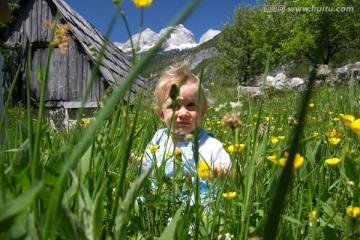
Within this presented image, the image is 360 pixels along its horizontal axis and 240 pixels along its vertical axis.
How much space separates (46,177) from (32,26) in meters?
13.9

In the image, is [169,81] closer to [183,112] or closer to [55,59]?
[183,112]

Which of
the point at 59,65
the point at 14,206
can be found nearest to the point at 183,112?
the point at 14,206

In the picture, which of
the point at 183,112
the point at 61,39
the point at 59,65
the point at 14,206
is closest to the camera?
the point at 14,206

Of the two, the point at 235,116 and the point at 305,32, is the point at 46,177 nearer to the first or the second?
the point at 235,116

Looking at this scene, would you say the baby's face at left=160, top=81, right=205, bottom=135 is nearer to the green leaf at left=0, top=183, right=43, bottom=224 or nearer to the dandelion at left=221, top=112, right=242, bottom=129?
the dandelion at left=221, top=112, right=242, bottom=129

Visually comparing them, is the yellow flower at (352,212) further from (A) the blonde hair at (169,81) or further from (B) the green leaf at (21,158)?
(A) the blonde hair at (169,81)

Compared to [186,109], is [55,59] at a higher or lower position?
higher

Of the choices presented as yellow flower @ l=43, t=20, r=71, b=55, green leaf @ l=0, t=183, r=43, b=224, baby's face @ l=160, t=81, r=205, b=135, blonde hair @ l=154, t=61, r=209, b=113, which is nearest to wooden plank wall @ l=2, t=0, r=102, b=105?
blonde hair @ l=154, t=61, r=209, b=113

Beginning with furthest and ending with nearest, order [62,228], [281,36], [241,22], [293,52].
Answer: [241,22] < [281,36] < [293,52] < [62,228]

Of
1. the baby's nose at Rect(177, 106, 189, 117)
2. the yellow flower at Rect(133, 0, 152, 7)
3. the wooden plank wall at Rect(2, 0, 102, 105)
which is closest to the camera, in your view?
the yellow flower at Rect(133, 0, 152, 7)

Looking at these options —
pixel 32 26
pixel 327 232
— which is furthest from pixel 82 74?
pixel 327 232

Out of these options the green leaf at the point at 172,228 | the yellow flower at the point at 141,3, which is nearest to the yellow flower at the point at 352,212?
the green leaf at the point at 172,228

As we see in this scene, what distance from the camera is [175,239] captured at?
771mm

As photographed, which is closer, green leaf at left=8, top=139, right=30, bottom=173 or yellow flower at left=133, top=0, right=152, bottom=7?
green leaf at left=8, top=139, right=30, bottom=173
